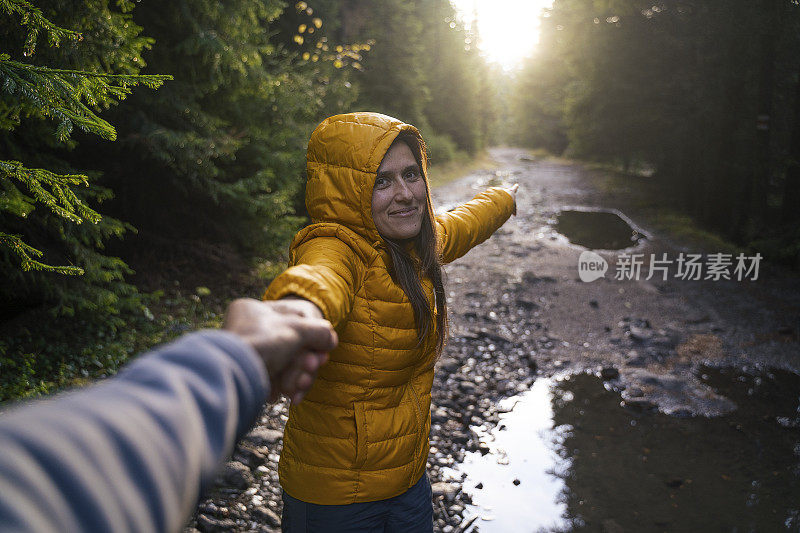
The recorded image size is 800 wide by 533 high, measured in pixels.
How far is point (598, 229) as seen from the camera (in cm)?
1338

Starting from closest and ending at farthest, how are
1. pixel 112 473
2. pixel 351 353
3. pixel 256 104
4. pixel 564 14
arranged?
pixel 112 473, pixel 351 353, pixel 256 104, pixel 564 14

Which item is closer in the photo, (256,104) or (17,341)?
(17,341)

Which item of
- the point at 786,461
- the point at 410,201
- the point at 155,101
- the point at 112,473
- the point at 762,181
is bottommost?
the point at 786,461

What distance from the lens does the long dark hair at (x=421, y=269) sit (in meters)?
2.18

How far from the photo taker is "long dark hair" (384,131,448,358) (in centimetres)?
218

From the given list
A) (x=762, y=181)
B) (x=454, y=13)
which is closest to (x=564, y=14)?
(x=762, y=181)

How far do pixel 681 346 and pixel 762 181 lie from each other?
18.5ft

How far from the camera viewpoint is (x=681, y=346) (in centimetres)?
657

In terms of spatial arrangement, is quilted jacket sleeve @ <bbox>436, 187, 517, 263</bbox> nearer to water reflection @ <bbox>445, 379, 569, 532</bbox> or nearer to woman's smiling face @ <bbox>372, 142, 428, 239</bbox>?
woman's smiling face @ <bbox>372, 142, 428, 239</bbox>

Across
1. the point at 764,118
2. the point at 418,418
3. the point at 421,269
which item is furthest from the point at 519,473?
the point at 764,118

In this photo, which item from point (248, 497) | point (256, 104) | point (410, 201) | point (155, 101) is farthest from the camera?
point (256, 104)

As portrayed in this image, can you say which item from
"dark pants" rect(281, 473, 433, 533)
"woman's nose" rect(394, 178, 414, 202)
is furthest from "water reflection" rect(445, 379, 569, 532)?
"woman's nose" rect(394, 178, 414, 202)

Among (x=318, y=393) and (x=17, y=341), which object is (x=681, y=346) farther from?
(x=17, y=341)

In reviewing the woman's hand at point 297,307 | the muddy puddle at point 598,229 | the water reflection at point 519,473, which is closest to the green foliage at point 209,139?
the water reflection at point 519,473
